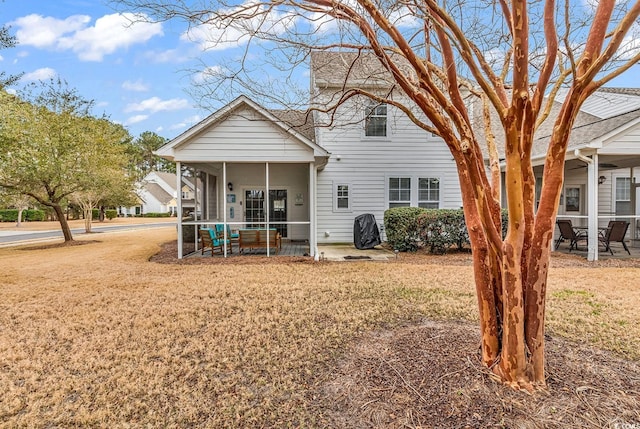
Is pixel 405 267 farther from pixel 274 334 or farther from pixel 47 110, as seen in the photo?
pixel 47 110

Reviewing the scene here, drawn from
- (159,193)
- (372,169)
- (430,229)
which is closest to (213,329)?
(430,229)

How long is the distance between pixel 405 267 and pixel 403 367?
5518 millimetres

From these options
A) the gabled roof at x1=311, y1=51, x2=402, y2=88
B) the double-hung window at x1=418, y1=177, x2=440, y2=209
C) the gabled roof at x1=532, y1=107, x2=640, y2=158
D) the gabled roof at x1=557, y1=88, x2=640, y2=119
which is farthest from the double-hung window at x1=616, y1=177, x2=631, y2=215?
the gabled roof at x1=311, y1=51, x2=402, y2=88

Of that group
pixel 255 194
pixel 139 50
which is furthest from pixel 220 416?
pixel 255 194

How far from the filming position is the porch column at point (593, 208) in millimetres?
9359

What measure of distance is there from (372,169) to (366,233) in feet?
9.09

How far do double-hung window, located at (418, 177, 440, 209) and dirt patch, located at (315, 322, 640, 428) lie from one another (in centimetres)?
968

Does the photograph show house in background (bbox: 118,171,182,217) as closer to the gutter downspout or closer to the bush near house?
the bush near house

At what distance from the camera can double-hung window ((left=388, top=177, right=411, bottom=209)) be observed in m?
13.2

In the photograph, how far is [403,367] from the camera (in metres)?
3.32

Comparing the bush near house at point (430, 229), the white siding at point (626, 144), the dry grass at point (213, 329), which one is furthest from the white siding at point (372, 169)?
the white siding at point (626, 144)

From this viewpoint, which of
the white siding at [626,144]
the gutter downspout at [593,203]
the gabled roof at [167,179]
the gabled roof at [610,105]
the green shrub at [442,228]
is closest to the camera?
the white siding at [626,144]

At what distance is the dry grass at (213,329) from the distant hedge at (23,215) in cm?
3608

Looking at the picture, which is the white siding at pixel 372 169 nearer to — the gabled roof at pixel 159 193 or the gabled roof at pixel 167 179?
the gabled roof at pixel 159 193
